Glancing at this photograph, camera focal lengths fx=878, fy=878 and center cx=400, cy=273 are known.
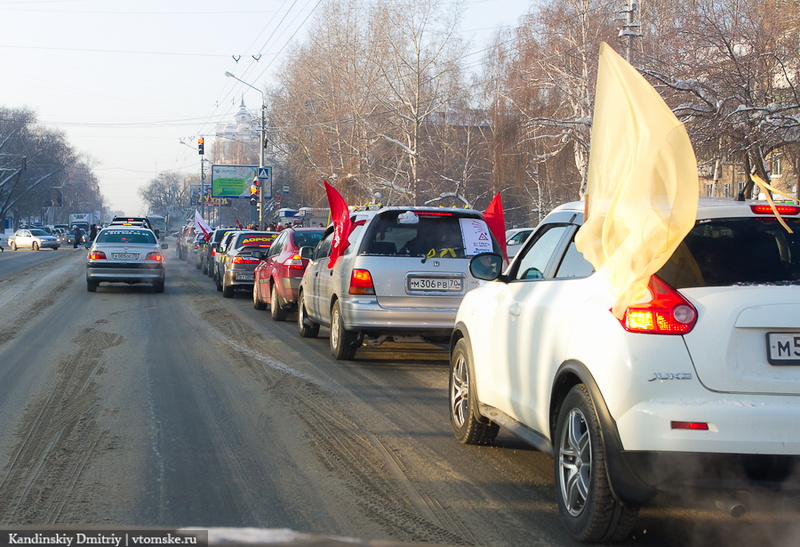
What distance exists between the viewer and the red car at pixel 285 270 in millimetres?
14758

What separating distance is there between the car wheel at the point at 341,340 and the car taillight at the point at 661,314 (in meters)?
6.37

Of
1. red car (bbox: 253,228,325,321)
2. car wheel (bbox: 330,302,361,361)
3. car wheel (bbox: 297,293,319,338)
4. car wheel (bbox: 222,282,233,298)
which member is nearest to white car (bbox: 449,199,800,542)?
car wheel (bbox: 330,302,361,361)

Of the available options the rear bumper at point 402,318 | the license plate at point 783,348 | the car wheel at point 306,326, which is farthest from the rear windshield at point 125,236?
the license plate at point 783,348

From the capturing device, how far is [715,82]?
2016 centimetres

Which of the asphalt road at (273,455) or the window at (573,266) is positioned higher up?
the window at (573,266)

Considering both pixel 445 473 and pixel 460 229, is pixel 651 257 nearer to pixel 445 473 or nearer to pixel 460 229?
pixel 445 473

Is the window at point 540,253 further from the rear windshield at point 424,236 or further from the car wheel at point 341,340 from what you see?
the car wheel at point 341,340

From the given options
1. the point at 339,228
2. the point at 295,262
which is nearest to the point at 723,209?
the point at 339,228

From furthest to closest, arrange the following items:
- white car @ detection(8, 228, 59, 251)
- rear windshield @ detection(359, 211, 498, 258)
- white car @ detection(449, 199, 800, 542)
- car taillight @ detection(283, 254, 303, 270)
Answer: white car @ detection(8, 228, 59, 251) < car taillight @ detection(283, 254, 303, 270) < rear windshield @ detection(359, 211, 498, 258) < white car @ detection(449, 199, 800, 542)

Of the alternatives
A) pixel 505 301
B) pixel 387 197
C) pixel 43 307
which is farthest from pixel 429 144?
pixel 505 301

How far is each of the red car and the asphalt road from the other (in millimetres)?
3407

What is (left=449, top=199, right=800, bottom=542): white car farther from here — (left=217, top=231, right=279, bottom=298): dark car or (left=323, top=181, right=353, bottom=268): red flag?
(left=217, top=231, right=279, bottom=298): dark car

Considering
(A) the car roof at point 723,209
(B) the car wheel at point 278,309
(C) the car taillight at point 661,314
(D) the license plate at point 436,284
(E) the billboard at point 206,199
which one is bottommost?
(B) the car wheel at point 278,309

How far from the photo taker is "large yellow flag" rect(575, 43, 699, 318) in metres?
3.87
